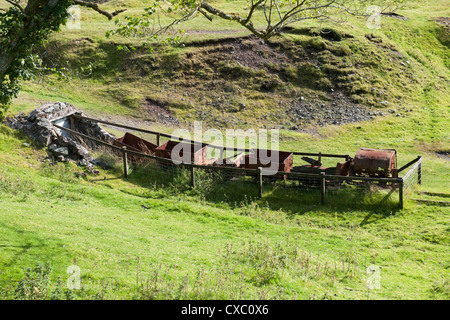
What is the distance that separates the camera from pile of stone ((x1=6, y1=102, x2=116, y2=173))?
64.9 feet

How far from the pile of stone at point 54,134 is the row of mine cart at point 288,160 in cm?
169

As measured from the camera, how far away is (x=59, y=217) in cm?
1341

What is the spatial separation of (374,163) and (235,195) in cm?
510

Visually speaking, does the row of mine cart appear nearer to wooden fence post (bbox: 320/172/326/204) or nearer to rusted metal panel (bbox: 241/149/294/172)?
rusted metal panel (bbox: 241/149/294/172)

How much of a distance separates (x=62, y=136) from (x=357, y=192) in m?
11.5

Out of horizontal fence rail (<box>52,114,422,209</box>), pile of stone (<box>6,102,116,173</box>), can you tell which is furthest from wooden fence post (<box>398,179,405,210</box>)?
pile of stone (<box>6,102,116,173</box>)

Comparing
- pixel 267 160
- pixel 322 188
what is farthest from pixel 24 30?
pixel 267 160

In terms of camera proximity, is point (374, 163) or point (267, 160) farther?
point (267, 160)

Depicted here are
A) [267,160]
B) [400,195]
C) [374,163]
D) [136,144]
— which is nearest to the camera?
[400,195]

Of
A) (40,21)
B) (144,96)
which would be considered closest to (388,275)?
(40,21)

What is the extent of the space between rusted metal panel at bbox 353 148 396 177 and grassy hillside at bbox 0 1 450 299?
186 centimetres

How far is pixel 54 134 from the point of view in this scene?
797 inches

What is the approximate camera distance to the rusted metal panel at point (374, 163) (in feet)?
59.0

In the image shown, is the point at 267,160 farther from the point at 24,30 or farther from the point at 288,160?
the point at 24,30
